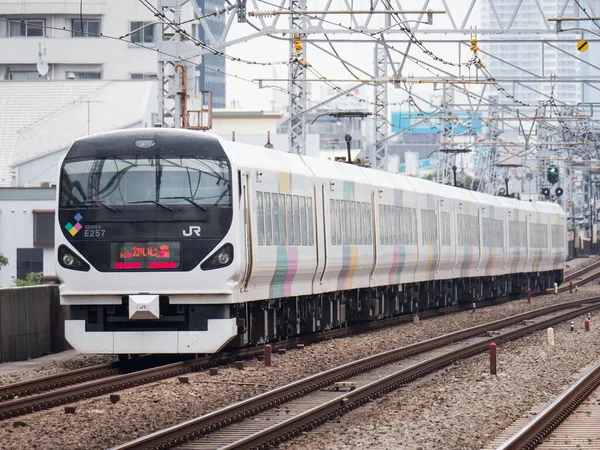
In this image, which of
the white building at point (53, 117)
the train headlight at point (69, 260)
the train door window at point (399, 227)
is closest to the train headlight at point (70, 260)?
the train headlight at point (69, 260)

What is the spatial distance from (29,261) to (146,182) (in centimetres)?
3867

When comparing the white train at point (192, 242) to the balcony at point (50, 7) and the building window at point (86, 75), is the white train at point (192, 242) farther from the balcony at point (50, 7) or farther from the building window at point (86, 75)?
the building window at point (86, 75)

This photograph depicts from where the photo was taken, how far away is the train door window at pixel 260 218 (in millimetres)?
18875

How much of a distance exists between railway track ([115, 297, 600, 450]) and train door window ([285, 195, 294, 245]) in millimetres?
2372

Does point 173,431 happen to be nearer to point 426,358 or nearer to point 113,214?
point 113,214

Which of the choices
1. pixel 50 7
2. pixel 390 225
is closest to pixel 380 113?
pixel 390 225

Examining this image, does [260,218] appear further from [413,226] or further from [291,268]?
[413,226]

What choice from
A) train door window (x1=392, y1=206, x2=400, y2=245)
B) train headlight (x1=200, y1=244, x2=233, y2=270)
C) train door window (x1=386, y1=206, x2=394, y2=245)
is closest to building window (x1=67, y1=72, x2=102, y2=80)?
train door window (x1=392, y1=206, x2=400, y2=245)

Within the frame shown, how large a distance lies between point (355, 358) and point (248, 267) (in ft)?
8.81

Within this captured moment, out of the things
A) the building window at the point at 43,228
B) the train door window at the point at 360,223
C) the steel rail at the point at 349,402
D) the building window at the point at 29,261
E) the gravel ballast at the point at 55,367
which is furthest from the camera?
the building window at the point at 29,261

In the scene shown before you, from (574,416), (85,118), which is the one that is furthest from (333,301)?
(85,118)

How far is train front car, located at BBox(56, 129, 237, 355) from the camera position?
1709cm

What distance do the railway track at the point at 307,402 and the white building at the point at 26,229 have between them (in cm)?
3186

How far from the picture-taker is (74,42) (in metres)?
86.6
